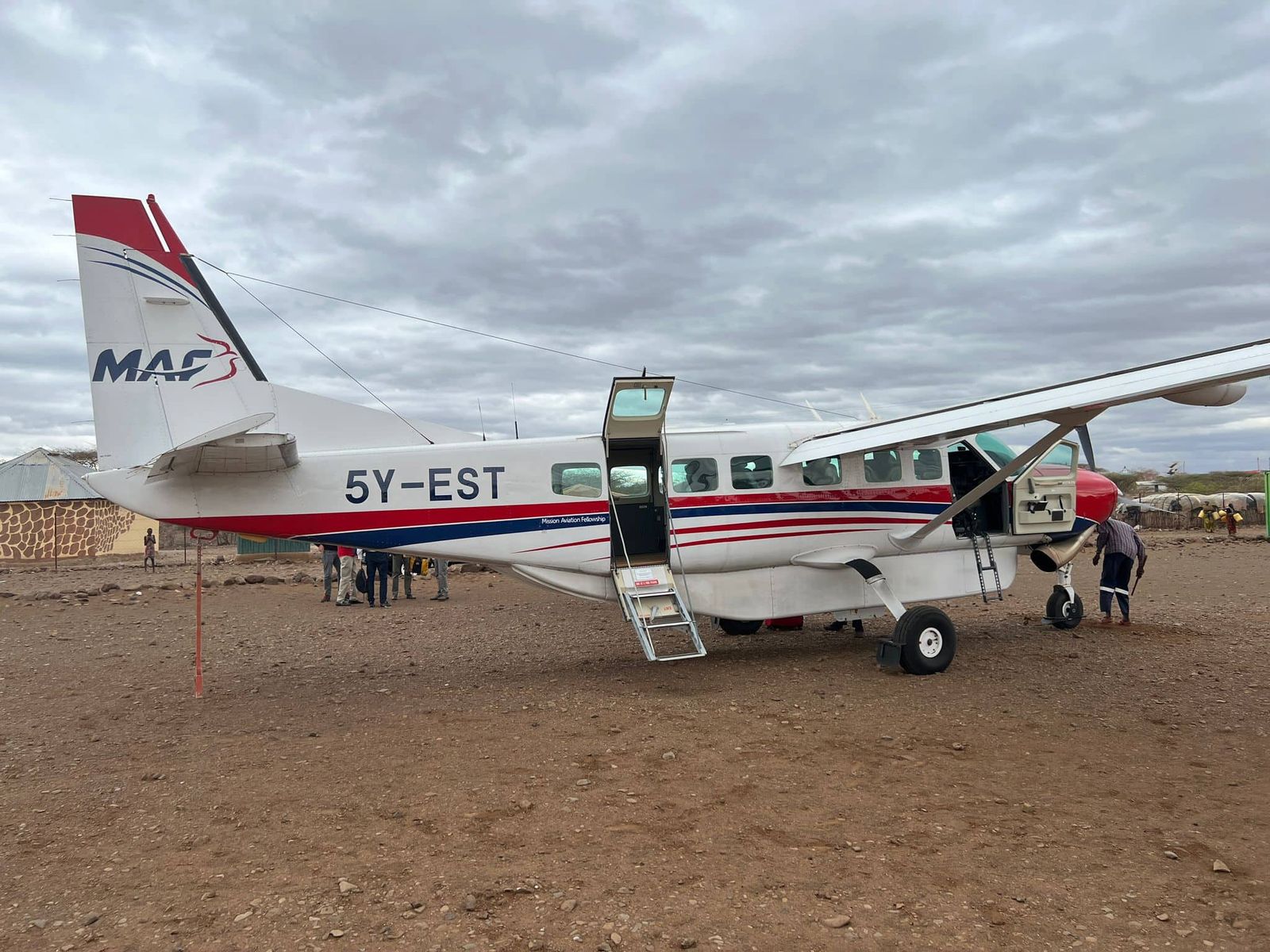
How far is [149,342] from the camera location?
9.06m

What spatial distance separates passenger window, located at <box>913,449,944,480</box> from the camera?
11008mm

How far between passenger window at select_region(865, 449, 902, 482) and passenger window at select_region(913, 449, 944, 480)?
0.94ft

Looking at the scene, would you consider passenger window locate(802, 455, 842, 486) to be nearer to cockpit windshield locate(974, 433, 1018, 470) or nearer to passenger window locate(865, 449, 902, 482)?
passenger window locate(865, 449, 902, 482)

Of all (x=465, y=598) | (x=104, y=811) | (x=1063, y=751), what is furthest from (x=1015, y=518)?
(x=465, y=598)

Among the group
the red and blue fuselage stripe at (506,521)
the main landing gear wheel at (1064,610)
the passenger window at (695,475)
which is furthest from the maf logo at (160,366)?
the main landing gear wheel at (1064,610)

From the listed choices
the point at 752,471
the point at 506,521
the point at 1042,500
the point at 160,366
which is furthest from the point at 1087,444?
the point at 160,366

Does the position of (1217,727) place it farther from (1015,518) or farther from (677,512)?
(677,512)

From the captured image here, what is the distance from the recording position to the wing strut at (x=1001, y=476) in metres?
8.74

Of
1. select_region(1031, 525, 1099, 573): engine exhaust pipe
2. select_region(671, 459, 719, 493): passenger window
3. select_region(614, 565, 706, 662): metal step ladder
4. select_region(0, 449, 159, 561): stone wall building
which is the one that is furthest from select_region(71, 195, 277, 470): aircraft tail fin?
select_region(0, 449, 159, 561): stone wall building

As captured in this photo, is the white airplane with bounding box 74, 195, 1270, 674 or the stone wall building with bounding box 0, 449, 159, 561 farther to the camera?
the stone wall building with bounding box 0, 449, 159, 561

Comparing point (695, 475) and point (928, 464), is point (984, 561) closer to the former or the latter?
point (928, 464)

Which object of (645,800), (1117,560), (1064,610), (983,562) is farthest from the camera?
(1117,560)

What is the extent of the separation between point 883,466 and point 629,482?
131 inches

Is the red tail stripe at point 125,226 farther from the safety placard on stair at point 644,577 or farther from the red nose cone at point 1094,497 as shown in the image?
the red nose cone at point 1094,497
